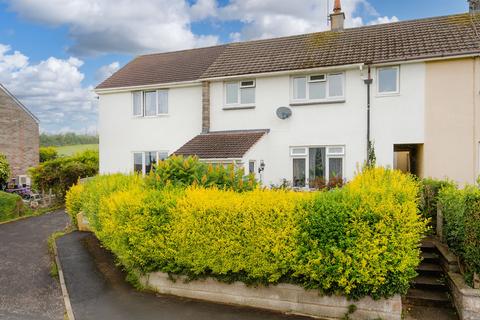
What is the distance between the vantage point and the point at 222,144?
1566 centimetres

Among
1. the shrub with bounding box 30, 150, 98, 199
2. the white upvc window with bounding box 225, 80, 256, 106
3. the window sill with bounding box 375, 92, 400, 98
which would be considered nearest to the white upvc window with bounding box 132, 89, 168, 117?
the white upvc window with bounding box 225, 80, 256, 106

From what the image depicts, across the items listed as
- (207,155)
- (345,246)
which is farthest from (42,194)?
(345,246)

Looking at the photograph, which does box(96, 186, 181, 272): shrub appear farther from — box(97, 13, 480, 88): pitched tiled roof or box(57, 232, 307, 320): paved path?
box(97, 13, 480, 88): pitched tiled roof

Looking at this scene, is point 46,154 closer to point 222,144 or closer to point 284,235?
point 222,144

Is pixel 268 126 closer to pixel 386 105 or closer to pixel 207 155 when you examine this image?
pixel 207 155

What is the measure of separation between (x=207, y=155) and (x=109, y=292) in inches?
305

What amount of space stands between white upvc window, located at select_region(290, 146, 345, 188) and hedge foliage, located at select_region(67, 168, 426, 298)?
7.10 meters

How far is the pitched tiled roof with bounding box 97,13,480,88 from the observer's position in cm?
1437

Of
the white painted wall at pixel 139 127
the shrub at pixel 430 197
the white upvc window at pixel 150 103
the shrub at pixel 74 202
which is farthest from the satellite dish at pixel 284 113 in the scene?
the shrub at pixel 74 202

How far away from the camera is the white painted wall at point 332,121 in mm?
14289

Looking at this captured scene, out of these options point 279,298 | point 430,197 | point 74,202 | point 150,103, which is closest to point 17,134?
point 150,103

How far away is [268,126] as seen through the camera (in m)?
16.3

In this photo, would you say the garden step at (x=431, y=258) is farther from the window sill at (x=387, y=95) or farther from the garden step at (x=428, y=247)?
the window sill at (x=387, y=95)

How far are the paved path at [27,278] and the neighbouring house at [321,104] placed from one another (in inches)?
241
